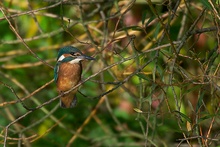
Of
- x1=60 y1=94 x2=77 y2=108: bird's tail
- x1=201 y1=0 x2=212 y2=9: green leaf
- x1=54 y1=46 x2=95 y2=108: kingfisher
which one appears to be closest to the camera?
x1=201 y1=0 x2=212 y2=9: green leaf

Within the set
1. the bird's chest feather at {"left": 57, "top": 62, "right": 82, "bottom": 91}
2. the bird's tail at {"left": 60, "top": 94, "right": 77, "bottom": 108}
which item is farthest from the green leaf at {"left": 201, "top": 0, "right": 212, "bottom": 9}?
the bird's tail at {"left": 60, "top": 94, "right": 77, "bottom": 108}

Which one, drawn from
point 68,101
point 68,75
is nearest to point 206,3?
point 68,75

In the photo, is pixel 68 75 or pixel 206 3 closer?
pixel 206 3

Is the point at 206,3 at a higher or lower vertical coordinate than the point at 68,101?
higher

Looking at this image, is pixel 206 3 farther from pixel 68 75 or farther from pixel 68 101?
pixel 68 101

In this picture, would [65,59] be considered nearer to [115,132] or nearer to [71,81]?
[71,81]

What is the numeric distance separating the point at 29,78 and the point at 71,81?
2674mm

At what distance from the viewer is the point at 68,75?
3.25 meters

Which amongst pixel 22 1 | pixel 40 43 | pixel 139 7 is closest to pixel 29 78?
pixel 40 43

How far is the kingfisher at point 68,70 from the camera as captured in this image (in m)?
Answer: 3.15

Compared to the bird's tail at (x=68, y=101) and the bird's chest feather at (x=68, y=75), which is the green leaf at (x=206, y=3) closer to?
the bird's chest feather at (x=68, y=75)

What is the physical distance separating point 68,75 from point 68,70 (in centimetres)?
4

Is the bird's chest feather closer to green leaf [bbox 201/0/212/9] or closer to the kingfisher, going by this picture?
the kingfisher

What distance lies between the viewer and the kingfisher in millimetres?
3152
